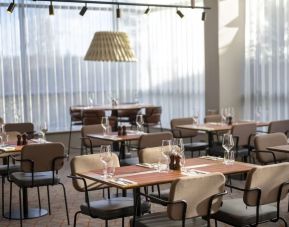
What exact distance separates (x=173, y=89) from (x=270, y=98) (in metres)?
2.69

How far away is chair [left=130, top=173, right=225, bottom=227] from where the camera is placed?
3.68 metres

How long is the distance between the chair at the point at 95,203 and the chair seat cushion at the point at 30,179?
1.06 m

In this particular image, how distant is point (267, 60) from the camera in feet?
31.4

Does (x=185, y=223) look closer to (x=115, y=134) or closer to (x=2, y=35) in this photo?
(x=115, y=134)

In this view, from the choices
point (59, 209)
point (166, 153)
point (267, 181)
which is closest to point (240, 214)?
point (267, 181)

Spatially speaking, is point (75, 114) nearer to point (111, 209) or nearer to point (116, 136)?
point (116, 136)

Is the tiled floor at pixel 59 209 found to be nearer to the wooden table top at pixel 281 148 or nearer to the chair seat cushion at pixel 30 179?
the chair seat cushion at pixel 30 179

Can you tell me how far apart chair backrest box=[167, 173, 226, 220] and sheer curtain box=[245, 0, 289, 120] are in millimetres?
5198

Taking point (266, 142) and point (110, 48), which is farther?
point (110, 48)

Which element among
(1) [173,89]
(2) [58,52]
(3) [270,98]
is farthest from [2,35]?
(3) [270,98]

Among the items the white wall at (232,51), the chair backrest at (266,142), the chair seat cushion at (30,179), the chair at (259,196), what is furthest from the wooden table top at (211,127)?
the chair at (259,196)

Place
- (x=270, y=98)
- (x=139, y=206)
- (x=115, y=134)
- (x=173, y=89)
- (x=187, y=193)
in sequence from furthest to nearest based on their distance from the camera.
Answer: (x=173, y=89) < (x=270, y=98) < (x=115, y=134) < (x=139, y=206) < (x=187, y=193)

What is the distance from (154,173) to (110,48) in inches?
204

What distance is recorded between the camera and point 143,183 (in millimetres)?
3932
